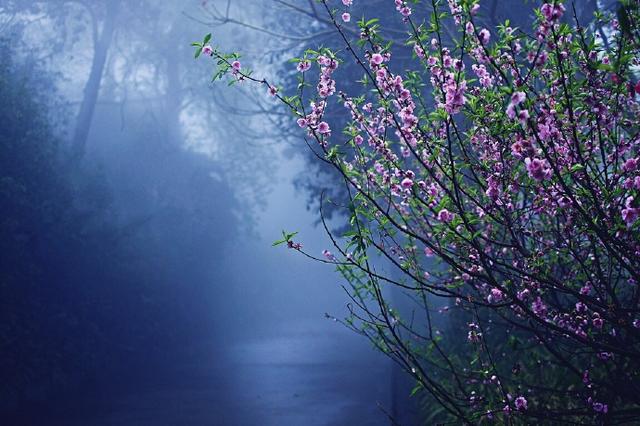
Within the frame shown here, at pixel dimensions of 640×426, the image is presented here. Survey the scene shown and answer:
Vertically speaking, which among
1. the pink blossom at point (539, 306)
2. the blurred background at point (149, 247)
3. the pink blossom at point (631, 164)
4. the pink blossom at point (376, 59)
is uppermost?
the blurred background at point (149, 247)

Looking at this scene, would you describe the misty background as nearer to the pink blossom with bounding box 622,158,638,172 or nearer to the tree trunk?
the tree trunk

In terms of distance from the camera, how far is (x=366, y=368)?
1384 centimetres

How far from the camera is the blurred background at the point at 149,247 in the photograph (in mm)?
10125

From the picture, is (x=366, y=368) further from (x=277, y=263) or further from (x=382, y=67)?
(x=277, y=263)

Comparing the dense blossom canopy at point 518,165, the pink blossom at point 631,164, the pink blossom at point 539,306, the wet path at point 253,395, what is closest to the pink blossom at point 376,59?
the dense blossom canopy at point 518,165

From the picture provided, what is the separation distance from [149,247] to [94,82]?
20.4 ft

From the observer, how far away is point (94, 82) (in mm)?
19141

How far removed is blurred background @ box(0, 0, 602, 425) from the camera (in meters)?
10.1

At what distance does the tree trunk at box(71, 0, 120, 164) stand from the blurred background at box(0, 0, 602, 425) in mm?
66

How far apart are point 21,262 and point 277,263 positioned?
23.1 meters

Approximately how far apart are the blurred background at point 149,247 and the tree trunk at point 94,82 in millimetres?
66

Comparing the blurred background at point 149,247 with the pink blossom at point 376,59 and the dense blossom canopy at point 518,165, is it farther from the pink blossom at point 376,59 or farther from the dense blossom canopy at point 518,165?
the pink blossom at point 376,59

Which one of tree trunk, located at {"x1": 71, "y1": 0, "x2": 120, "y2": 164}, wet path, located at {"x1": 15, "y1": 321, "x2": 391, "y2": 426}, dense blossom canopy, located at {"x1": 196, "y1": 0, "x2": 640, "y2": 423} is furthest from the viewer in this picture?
tree trunk, located at {"x1": 71, "y1": 0, "x2": 120, "y2": 164}

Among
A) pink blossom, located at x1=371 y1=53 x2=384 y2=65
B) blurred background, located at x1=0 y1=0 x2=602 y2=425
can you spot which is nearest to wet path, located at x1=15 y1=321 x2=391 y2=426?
blurred background, located at x1=0 y1=0 x2=602 y2=425
